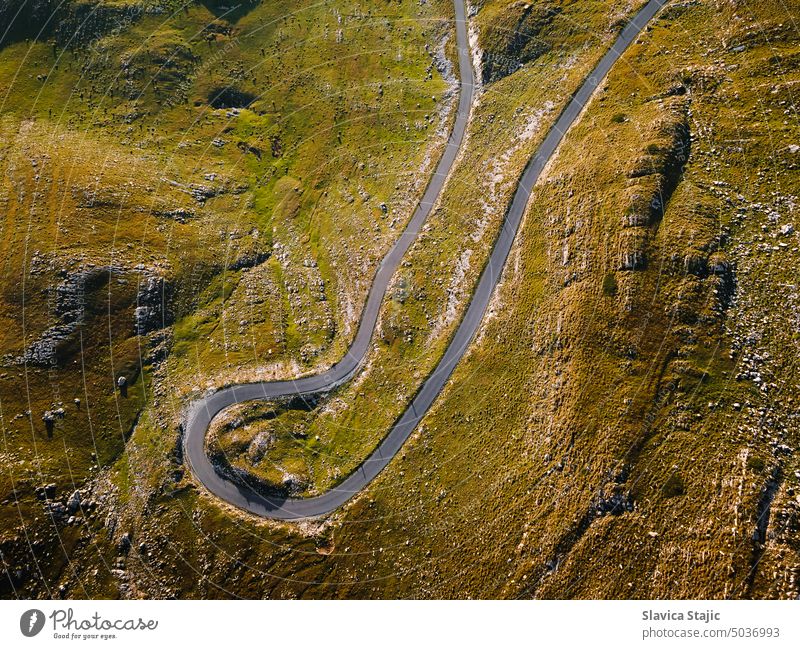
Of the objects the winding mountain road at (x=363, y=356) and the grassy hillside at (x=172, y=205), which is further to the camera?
the grassy hillside at (x=172, y=205)

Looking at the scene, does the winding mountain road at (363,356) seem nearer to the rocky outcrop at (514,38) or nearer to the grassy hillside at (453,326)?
the grassy hillside at (453,326)

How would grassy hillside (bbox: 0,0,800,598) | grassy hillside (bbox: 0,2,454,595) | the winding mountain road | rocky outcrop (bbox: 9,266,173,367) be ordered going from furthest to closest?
rocky outcrop (bbox: 9,266,173,367), grassy hillside (bbox: 0,2,454,595), the winding mountain road, grassy hillside (bbox: 0,0,800,598)

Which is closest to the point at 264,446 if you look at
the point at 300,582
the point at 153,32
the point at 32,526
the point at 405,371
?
the point at 300,582

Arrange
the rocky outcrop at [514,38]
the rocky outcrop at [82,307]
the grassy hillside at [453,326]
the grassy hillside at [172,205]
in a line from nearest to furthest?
1. the grassy hillside at [453,326]
2. the grassy hillside at [172,205]
3. the rocky outcrop at [82,307]
4. the rocky outcrop at [514,38]

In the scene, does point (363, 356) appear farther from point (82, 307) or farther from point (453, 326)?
point (82, 307)

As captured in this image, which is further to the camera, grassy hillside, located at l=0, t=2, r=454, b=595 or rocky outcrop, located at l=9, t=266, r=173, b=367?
rocky outcrop, located at l=9, t=266, r=173, b=367

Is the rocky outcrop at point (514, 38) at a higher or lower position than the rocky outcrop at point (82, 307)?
higher

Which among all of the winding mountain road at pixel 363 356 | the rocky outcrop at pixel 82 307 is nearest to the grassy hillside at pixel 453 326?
the rocky outcrop at pixel 82 307

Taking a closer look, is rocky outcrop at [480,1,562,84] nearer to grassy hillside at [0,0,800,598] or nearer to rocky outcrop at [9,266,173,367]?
grassy hillside at [0,0,800,598]

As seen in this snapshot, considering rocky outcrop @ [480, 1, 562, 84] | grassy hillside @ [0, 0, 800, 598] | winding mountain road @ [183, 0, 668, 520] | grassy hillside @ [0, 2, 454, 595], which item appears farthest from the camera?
rocky outcrop @ [480, 1, 562, 84]

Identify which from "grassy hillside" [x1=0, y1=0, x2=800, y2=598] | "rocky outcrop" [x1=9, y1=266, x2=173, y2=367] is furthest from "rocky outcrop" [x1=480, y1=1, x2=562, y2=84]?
"rocky outcrop" [x1=9, y1=266, x2=173, y2=367]
